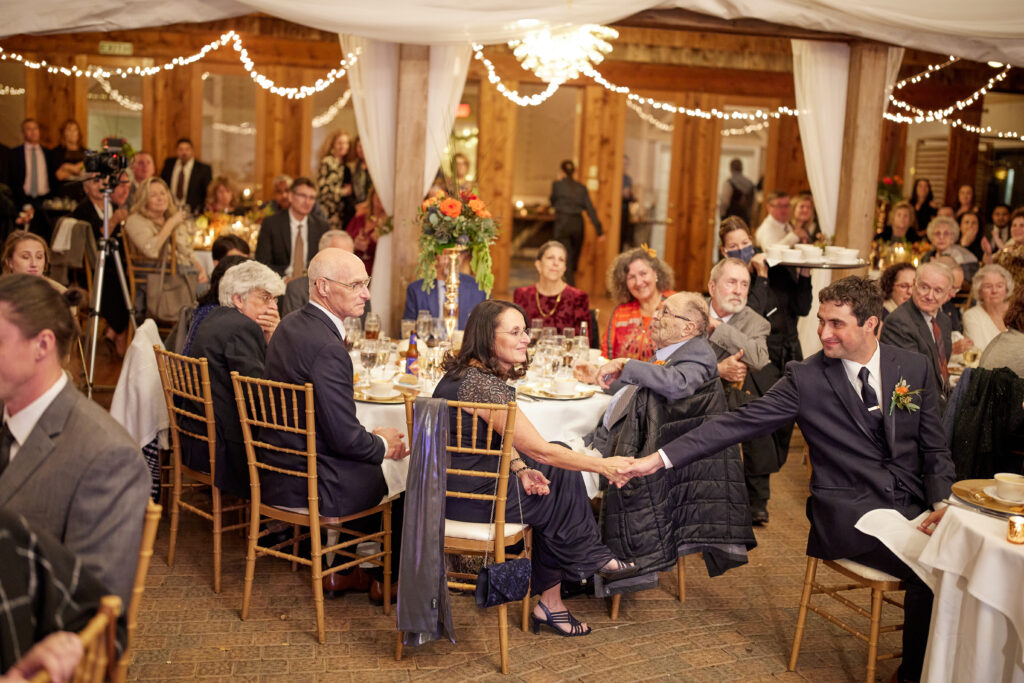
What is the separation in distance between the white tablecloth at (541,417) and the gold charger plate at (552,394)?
2cm

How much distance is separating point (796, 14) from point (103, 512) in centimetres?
582

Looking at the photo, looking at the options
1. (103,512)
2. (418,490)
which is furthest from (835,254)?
(103,512)

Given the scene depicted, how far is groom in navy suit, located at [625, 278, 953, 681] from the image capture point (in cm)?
331

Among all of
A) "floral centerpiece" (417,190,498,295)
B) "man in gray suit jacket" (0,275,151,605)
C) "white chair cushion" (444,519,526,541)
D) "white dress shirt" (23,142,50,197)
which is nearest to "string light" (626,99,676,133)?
"white dress shirt" (23,142,50,197)

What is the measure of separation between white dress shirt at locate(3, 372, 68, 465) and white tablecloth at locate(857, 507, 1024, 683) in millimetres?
2336

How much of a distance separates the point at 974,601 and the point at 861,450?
74 cm

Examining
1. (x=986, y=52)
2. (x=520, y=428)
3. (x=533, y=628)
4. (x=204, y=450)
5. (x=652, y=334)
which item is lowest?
(x=533, y=628)

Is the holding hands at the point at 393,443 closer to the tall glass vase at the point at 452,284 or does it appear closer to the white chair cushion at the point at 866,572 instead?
the tall glass vase at the point at 452,284

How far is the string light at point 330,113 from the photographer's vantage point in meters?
12.0

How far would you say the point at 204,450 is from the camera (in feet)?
13.5

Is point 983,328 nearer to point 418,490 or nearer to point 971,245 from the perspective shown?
point 418,490

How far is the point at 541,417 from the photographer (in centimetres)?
400

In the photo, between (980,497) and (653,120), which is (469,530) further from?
(653,120)

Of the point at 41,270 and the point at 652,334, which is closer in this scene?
the point at 652,334
